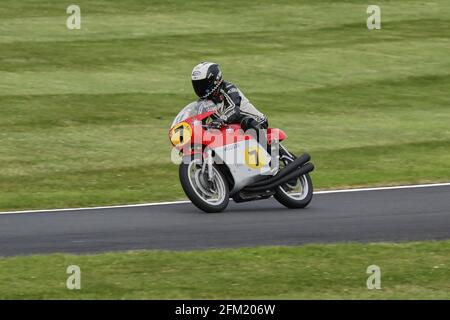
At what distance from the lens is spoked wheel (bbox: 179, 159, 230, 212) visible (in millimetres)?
14414

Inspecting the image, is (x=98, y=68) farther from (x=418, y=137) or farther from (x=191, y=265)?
(x=191, y=265)

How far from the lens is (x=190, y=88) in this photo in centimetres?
2534

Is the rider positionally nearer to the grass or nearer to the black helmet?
the black helmet

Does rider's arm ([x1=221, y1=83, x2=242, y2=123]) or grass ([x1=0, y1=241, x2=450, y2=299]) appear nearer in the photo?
grass ([x1=0, y1=241, x2=450, y2=299])

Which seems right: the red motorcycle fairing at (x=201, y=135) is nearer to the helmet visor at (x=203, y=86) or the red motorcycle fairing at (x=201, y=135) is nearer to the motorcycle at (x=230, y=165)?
the motorcycle at (x=230, y=165)

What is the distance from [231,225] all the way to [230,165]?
1.12 m

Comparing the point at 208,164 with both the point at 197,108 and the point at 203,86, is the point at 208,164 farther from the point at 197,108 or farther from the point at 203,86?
the point at 203,86

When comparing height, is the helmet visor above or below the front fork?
above

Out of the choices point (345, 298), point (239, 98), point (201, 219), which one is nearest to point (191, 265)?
point (345, 298)

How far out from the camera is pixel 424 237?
13039mm

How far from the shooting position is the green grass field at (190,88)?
1867 cm

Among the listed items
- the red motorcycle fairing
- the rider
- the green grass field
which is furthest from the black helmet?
the green grass field

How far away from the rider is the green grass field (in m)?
2.27
